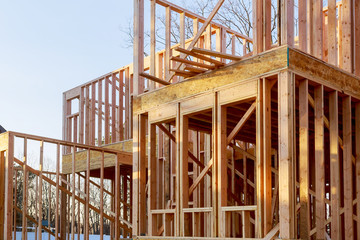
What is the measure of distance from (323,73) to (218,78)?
1.77m

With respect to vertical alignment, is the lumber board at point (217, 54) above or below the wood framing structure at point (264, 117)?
above

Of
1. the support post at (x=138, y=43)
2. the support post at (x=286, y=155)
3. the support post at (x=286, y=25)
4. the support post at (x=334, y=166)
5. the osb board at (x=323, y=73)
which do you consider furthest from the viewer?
the support post at (x=138, y=43)

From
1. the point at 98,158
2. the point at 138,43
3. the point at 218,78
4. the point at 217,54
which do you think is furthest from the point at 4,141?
the point at 217,54

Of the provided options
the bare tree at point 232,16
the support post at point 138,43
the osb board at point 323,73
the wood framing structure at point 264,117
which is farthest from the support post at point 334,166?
the bare tree at point 232,16

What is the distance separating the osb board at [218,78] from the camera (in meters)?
8.68

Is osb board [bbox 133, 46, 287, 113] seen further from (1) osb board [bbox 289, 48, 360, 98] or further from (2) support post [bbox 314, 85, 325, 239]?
(2) support post [bbox 314, 85, 325, 239]

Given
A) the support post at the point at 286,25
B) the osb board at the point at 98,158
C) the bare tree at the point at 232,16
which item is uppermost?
the bare tree at the point at 232,16

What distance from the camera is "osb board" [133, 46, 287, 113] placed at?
8.68 meters

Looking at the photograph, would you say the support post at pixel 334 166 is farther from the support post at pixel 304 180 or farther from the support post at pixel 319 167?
the support post at pixel 304 180

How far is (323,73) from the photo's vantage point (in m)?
9.24

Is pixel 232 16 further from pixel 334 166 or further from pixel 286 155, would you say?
pixel 286 155

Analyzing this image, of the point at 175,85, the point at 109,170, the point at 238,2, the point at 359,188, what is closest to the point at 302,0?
the point at 175,85

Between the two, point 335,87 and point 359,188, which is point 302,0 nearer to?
point 335,87

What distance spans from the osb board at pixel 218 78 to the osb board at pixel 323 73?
10.2 inches
